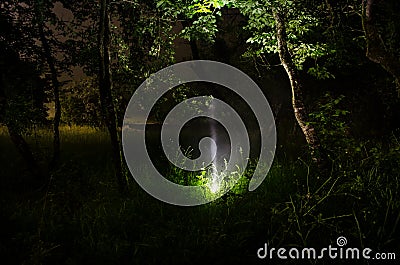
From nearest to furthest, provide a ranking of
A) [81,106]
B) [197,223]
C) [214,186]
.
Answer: [197,223], [214,186], [81,106]

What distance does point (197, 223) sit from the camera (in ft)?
18.9

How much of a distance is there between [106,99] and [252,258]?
4.21 metres

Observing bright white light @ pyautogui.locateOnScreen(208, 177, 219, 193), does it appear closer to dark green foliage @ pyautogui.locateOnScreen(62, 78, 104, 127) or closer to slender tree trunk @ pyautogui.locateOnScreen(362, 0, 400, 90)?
slender tree trunk @ pyautogui.locateOnScreen(362, 0, 400, 90)

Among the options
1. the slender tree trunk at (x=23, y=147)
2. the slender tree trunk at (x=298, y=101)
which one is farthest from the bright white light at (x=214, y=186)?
the slender tree trunk at (x=23, y=147)

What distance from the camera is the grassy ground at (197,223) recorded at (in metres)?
4.93

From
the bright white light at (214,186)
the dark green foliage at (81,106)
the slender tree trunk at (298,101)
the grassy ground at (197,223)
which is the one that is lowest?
the grassy ground at (197,223)

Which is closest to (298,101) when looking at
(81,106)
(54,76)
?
(54,76)

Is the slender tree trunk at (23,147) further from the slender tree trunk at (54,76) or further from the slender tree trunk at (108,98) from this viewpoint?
the slender tree trunk at (108,98)

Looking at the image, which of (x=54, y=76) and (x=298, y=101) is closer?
(x=298, y=101)

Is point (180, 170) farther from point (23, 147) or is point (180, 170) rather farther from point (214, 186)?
point (23, 147)

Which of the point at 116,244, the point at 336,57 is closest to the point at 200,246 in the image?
the point at 116,244

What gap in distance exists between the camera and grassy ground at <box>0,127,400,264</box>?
4926mm

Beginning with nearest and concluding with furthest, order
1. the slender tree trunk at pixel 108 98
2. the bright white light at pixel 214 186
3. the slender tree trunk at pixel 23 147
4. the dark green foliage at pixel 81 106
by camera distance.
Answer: the bright white light at pixel 214 186 < the slender tree trunk at pixel 108 98 < the slender tree trunk at pixel 23 147 < the dark green foliage at pixel 81 106

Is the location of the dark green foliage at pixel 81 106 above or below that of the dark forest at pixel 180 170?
above
